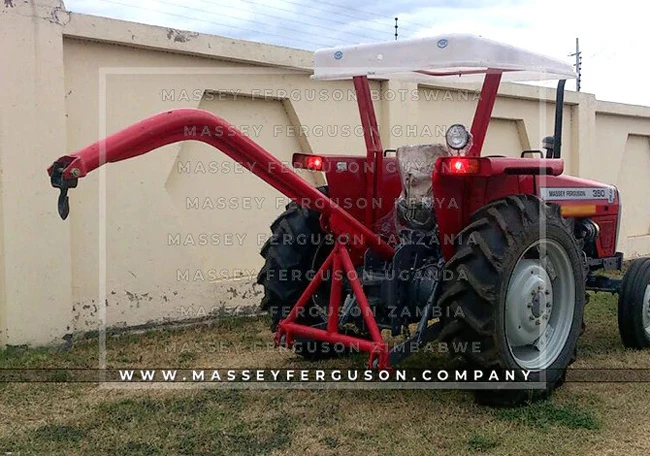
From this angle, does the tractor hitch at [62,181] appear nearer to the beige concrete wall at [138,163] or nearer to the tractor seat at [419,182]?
the tractor seat at [419,182]

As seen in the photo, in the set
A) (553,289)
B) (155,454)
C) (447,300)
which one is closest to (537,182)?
(553,289)

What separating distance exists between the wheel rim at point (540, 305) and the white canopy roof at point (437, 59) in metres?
1.03

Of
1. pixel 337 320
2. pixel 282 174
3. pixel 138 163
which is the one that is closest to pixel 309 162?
pixel 282 174

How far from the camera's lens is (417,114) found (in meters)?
8.22

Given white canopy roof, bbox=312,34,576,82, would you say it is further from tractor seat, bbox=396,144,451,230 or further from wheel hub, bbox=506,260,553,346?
wheel hub, bbox=506,260,553,346

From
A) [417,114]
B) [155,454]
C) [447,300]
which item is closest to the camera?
[155,454]

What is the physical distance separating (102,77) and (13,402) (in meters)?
2.72

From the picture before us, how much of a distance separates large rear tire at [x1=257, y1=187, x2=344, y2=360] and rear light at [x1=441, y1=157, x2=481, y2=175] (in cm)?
110

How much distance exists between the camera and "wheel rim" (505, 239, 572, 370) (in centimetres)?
407

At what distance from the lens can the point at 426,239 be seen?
4363mm

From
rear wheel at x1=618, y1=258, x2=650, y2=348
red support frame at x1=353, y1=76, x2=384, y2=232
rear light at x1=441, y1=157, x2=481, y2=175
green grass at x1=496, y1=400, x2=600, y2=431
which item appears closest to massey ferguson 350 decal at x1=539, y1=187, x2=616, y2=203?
rear wheel at x1=618, y1=258, x2=650, y2=348

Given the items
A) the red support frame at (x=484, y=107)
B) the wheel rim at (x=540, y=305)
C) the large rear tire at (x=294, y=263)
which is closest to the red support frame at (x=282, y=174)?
the large rear tire at (x=294, y=263)

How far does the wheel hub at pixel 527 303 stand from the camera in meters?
4.04

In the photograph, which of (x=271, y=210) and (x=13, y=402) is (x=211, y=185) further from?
(x=13, y=402)
